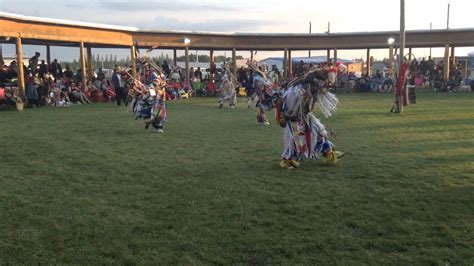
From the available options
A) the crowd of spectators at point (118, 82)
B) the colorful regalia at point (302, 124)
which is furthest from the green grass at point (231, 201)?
the crowd of spectators at point (118, 82)

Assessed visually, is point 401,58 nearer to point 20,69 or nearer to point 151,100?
point 151,100

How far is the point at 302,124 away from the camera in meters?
7.49

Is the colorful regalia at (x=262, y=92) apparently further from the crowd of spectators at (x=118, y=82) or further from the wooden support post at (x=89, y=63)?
the wooden support post at (x=89, y=63)

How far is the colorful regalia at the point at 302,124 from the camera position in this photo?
24.3ft

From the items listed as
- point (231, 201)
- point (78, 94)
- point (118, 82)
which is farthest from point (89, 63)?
point (231, 201)

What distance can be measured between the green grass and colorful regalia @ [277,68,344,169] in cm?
24

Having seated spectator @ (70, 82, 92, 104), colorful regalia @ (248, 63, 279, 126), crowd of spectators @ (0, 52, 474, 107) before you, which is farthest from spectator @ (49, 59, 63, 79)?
colorful regalia @ (248, 63, 279, 126)

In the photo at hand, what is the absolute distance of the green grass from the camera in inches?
164

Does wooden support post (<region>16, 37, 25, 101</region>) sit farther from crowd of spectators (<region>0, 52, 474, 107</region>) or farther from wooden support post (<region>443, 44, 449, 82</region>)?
wooden support post (<region>443, 44, 449, 82</region>)

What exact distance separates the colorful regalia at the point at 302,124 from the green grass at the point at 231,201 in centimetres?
24

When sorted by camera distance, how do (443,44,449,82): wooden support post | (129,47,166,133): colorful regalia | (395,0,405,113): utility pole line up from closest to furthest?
(129,47,166,133): colorful regalia, (395,0,405,113): utility pole, (443,44,449,82): wooden support post

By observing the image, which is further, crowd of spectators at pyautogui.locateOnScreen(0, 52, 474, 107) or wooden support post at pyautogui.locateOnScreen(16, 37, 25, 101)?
crowd of spectators at pyautogui.locateOnScreen(0, 52, 474, 107)

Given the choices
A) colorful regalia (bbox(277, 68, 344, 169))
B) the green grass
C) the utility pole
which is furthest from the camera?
the utility pole

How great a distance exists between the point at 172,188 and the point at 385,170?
10.6ft
